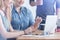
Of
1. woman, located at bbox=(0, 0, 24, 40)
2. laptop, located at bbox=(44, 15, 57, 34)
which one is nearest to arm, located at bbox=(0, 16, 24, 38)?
woman, located at bbox=(0, 0, 24, 40)

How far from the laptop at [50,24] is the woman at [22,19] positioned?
104mm

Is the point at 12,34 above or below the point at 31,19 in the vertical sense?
below

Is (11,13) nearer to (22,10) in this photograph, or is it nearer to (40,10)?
(22,10)

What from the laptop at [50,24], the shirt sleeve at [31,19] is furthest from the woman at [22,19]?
the laptop at [50,24]

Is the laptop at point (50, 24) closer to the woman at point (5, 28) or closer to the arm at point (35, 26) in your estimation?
the arm at point (35, 26)

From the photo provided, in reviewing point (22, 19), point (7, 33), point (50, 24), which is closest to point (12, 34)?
point (7, 33)

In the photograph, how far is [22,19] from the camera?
164 cm

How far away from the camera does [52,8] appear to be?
5.29 feet

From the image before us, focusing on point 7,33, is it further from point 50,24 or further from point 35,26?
point 50,24

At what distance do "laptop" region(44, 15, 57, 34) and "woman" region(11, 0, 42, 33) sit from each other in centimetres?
10

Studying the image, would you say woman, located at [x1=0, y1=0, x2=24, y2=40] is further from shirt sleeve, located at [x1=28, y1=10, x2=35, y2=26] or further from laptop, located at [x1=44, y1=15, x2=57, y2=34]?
laptop, located at [x1=44, y1=15, x2=57, y2=34]

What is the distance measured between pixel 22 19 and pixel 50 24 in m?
0.33

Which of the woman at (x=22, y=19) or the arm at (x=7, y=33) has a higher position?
the woman at (x=22, y=19)

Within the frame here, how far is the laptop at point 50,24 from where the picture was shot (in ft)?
5.12
